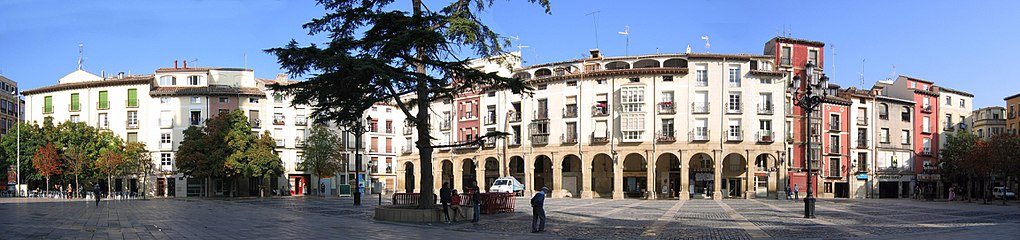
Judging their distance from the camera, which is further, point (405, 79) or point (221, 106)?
point (221, 106)

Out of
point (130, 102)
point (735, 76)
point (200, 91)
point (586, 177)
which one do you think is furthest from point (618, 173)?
point (130, 102)

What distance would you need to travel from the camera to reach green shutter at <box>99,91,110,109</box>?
222 feet

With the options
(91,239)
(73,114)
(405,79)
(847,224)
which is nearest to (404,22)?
(405,79)

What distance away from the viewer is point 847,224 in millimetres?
24000

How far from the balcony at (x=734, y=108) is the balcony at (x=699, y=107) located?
1.52 m

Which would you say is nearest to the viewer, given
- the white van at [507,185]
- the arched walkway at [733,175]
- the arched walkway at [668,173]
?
the white van at [507,185]

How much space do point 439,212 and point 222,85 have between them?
166ft

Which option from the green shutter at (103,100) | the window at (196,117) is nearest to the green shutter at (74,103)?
the green shutter at (103,100)

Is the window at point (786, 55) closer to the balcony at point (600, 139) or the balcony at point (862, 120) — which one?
the balcony at point (862, 120)

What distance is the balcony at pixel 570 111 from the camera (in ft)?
193

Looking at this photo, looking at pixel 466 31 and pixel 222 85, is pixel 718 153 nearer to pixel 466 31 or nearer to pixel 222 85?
pixel 466 31

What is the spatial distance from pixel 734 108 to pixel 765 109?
8.02 ft

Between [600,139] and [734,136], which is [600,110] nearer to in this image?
[600,139]

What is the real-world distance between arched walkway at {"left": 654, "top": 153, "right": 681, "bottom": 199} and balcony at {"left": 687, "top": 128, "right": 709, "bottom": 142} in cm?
432
